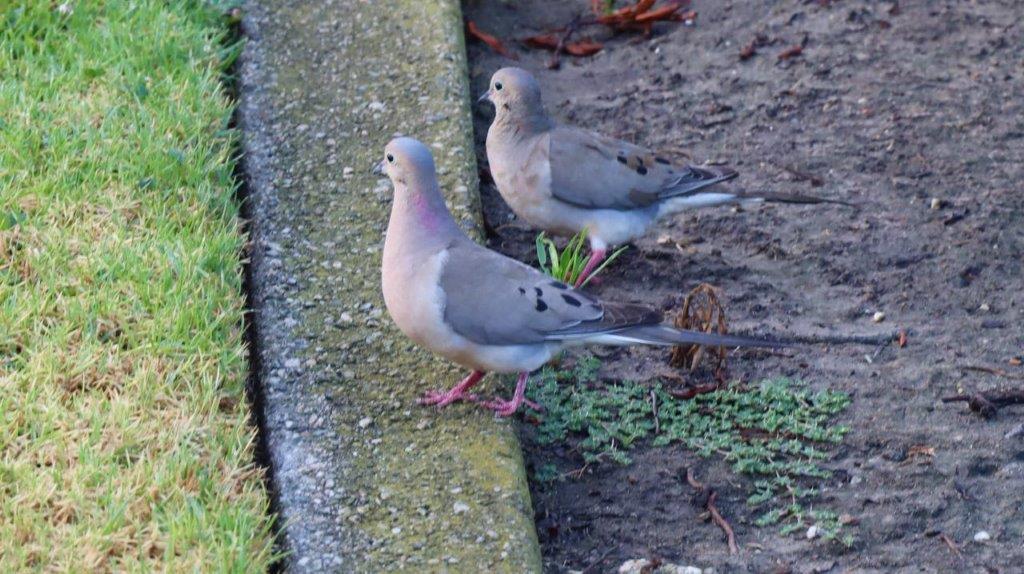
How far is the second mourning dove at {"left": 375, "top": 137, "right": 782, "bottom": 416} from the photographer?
3881 mm

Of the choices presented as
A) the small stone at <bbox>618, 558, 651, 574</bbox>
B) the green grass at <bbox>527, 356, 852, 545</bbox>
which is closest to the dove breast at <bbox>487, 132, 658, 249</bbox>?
the green grass at <bbox>527, 356, 852, 545</bbox>

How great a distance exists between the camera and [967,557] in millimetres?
3648

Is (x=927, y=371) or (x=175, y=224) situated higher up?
(x=175, y=224)

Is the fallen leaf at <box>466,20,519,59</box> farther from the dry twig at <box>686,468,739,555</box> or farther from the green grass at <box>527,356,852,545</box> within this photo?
the dry twig at <box>686,468,739,555</box>

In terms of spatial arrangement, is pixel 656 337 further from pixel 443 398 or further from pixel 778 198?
pixel 778 198

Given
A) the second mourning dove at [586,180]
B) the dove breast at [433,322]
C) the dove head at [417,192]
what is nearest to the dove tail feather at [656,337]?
the dove breast at [433,322]

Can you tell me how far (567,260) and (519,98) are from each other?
742 millimetres

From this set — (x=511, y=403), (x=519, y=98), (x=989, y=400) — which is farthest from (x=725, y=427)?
(x=519, y=98)

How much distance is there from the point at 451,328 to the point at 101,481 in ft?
3.54

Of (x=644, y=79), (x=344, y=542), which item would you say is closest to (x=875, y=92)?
(x=644, y=79)

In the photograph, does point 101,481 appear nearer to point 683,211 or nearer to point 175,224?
point 175,224

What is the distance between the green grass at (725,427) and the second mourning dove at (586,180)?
758 mm

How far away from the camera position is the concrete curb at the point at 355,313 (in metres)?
3.42

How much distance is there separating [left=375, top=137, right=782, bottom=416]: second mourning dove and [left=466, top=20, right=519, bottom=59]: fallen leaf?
91.6 inches
